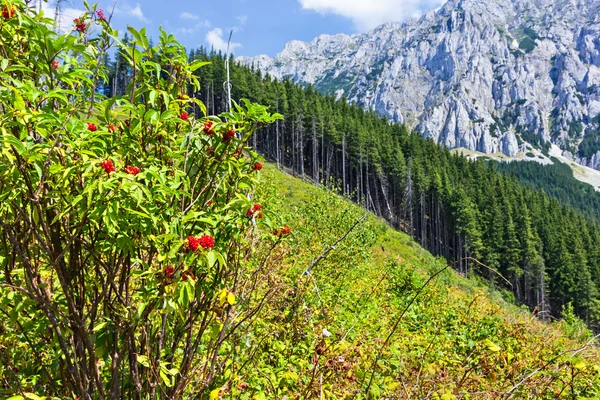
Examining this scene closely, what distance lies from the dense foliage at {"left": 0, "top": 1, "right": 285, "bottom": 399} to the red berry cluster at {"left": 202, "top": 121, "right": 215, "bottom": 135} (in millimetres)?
12

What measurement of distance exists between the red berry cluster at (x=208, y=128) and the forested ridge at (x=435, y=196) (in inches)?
2250

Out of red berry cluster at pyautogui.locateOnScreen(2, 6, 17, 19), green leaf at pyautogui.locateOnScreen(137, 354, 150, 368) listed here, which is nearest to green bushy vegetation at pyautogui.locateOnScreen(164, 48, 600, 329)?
green leaf at pyautogui.locateOnScreen(137, 354, 150, 368)

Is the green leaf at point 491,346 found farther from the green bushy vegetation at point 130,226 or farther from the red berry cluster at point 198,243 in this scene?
the red berry cluster at point 198,243

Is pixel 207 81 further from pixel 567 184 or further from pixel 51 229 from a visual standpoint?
pixel 567 184

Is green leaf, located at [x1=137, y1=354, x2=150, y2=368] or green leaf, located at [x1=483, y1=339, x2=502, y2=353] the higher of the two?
green leaf, located at [x1=137, y1=354, x2=150, y2=368]

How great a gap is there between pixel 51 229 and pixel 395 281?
9.93 m

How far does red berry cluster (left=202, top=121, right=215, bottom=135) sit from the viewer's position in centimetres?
238

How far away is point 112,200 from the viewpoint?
75.8 inches

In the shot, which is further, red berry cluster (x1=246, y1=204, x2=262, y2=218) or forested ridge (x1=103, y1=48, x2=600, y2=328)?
forested ridge (x1=103, y1=48, x2=600, y2=328)

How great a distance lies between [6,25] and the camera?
2395 millimetres

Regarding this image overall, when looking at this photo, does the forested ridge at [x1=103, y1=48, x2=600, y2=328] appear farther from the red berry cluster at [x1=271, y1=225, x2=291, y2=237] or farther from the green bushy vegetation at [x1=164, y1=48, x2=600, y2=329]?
the red berry cluster at [x1=271, y1=225, x2=291, y2=237]

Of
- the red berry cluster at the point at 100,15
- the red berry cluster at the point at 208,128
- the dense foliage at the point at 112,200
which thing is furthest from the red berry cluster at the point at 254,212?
the red berry cluster at the point at 100,15

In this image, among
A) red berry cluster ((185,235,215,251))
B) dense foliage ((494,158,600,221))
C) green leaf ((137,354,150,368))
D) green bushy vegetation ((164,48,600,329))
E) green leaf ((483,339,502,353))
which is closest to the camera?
red berry cluster ((185,235,215,251))

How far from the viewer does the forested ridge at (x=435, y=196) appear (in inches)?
2366
